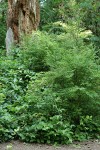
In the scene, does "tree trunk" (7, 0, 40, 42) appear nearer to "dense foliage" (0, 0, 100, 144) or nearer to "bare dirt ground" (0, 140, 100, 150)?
"dense foliage" (0, 0, 100, 144)

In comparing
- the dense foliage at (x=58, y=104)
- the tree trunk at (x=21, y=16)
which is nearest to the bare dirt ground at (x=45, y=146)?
the dense foliage at (x=58, y=104)

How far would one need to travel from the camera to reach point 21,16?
12305mm

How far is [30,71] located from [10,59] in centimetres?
148

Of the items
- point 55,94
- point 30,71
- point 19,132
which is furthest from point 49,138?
point 30,71

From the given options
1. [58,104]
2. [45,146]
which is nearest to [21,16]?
[58,104]

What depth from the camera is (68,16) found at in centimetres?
1783

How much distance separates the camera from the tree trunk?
12.2 meters

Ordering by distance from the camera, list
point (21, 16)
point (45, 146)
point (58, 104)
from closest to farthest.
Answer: point (45, 146)
point (58, 104)
point (21, 16)

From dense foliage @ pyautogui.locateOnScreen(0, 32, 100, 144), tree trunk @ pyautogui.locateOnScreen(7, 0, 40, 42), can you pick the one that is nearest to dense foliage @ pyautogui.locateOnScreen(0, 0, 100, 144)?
dense foliage @ pyautogui.locateOnScreen(0, 32, 100, 144)

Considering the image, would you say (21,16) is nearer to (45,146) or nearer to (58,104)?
(58,104)

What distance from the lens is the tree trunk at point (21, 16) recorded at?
12156mm

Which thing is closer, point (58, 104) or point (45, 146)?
point (45, 146)

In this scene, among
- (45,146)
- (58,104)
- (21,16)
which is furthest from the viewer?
(21,16)

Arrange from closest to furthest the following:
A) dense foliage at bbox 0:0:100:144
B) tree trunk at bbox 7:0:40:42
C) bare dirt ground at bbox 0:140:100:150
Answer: bare dirt ground at bbox 0:140:100:150 < dense foliage at bbox 0:0:100:144 < tree trunk at bbox 7:0:40:42
